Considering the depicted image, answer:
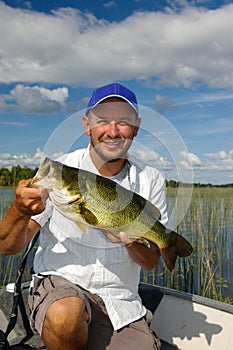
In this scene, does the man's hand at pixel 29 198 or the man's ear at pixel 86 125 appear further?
the man's ear at pixel 86 125

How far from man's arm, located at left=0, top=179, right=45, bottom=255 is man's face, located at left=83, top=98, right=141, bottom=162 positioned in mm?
591

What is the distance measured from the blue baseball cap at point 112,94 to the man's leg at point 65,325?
1.30m

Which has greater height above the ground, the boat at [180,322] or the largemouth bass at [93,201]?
the largemouth bass at [93,201]

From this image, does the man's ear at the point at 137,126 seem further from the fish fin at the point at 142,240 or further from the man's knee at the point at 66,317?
the man's knee at the point at 66,317

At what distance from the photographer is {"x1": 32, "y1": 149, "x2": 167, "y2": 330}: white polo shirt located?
106 inches

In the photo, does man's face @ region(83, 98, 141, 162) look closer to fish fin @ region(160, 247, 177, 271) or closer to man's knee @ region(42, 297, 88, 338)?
fish fin @ region(160, 247, 177, 271)

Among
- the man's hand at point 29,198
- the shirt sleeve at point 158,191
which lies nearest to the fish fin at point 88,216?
the man's hand at point 29,198

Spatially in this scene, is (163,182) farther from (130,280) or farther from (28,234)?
(28,234)

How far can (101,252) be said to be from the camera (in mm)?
2729

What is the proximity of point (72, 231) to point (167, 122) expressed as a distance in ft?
3.25

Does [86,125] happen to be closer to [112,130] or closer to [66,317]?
[112,130]

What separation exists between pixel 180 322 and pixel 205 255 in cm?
180

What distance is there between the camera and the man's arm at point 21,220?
2176mm

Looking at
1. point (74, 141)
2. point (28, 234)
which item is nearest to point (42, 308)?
point (28, 234)
